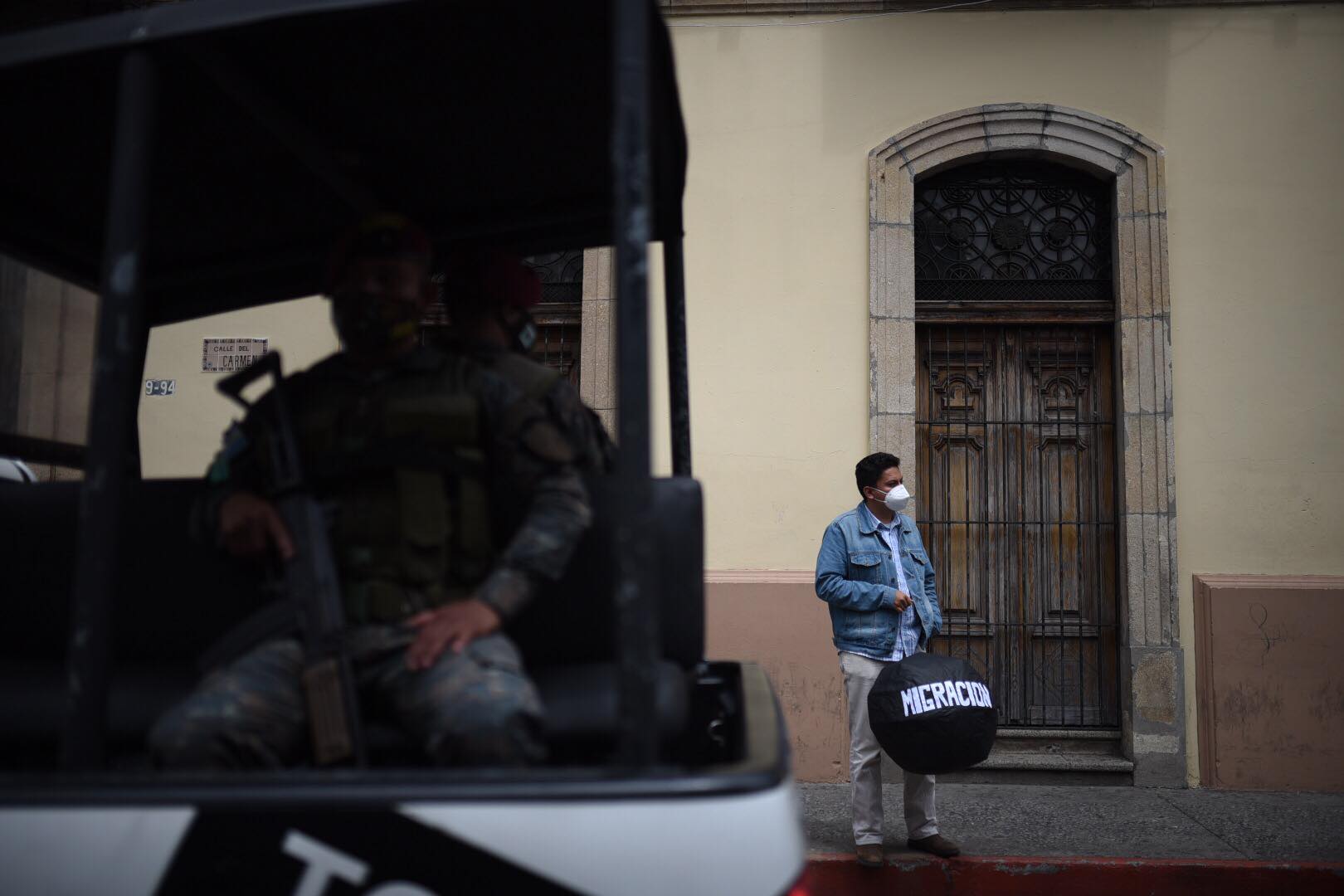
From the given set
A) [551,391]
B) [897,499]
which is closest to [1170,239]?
[897,499]

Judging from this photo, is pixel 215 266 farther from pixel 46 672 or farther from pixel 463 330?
pixel 46 672

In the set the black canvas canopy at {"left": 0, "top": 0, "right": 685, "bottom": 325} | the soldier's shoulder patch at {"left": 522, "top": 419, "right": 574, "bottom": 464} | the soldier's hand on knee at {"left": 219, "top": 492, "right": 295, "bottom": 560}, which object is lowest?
the soldier's hand on knee at {"left": 219, "top": 492, "right": 295, "bottom": 560}

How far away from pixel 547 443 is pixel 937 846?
3.86 meters

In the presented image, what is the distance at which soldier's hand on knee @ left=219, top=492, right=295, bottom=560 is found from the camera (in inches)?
81.3

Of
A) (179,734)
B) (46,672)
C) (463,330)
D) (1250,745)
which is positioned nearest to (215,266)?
(463,330)

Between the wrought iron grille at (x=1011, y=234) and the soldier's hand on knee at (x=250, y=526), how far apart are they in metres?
5.99

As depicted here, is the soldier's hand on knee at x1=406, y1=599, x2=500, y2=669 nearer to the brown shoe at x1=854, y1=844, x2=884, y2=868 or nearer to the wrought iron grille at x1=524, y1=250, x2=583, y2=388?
the brown shoe at x1=854, y1=844, x2=884, y2=868

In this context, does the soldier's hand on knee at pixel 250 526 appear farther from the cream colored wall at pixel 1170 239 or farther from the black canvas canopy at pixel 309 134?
the cream colored wall at pixel 1170 239

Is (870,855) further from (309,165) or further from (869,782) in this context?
(309,165)

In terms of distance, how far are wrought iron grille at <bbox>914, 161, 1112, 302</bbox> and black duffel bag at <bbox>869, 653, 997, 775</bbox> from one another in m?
3.78

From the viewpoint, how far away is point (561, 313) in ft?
24.9

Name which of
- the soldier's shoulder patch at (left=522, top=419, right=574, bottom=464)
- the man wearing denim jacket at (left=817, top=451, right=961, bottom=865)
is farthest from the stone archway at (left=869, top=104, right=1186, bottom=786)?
the soldier's shoulder patch at (left=522, top=419, right=574, bottom=464)

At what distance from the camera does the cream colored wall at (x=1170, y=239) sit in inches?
274

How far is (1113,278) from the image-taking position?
729 centimetres
